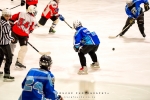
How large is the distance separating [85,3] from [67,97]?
6.01 m

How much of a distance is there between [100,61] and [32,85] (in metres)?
2.82

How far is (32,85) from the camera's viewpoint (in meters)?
3.33

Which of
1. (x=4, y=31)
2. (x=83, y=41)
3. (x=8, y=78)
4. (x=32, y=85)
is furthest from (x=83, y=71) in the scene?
(x=32, y=85)

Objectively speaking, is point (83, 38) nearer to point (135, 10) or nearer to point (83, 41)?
point (83, 41)

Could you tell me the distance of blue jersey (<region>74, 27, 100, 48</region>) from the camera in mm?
5277

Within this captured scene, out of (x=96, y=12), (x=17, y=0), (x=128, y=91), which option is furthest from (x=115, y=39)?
(x=17, y=0)

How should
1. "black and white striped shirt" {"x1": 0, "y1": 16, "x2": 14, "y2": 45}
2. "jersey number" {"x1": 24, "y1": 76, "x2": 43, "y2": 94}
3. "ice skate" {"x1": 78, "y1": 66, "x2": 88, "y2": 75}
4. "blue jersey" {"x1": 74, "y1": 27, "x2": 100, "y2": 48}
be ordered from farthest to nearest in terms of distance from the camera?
"ice skate" {"x1": 78, "y1": 66, "x2": 88, "y2": 75} < "blue jersey" {"x1": 74, "y1": 27, "x2": 100, "y2": 48} < "black and white striped shirt" {"x1": 0, "y1": 16, "x2": 14, "y2": 45} < "jersey number" {"x1": 24, "y1": 76, "x2": 43, "y2": 94}

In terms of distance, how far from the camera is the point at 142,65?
231 inches

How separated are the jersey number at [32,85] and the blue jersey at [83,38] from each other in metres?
2.00

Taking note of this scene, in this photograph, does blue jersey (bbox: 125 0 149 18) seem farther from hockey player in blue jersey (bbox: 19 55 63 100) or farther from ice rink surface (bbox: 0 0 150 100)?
hockey player in blue jersey (bbox: 19 55 63 100)

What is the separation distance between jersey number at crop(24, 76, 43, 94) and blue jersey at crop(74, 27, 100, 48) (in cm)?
200

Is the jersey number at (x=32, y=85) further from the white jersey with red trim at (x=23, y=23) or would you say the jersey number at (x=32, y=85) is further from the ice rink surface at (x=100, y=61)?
the white jersey with red trim at (x=23, y=23)

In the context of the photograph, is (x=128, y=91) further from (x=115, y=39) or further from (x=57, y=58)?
(x=115, y=39)

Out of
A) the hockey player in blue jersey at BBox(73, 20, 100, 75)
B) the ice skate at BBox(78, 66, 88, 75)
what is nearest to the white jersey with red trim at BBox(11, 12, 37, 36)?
the hockey player in blue jersey at BBox(73, 20, 100, 75)
